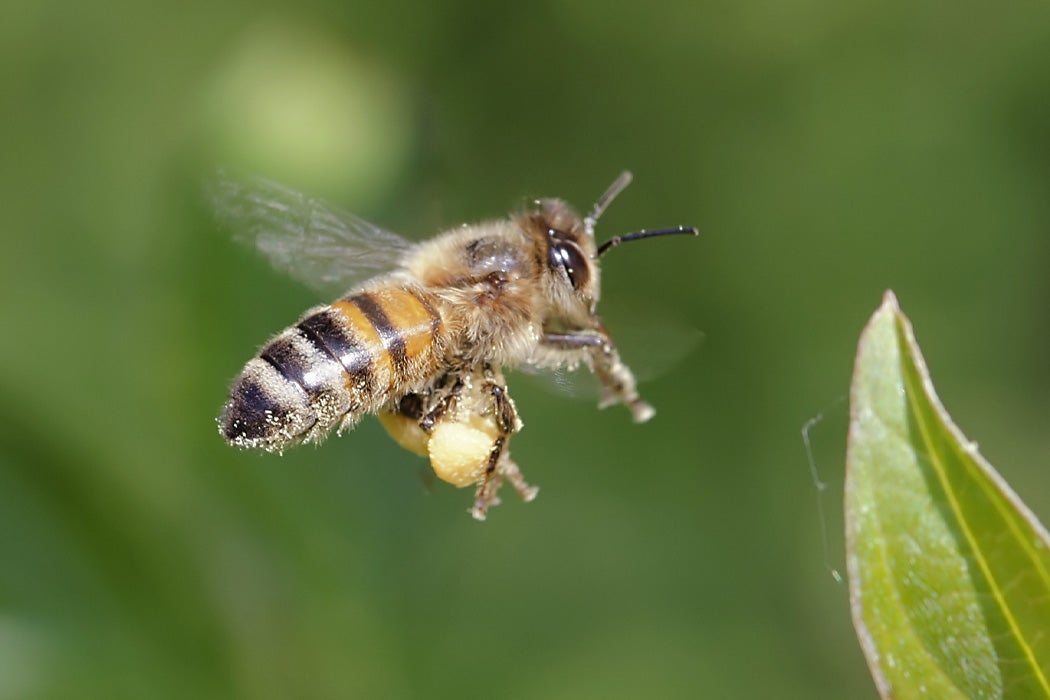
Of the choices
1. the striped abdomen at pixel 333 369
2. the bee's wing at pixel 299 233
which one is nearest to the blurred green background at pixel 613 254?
the bee's wing at pixel 299 233

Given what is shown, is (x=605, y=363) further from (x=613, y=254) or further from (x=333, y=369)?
(x=613, y=254)

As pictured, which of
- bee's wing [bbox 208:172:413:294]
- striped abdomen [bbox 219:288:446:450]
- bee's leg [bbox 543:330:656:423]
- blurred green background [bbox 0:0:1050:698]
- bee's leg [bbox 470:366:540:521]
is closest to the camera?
striped abdomen [bbox 219:288:446:450]

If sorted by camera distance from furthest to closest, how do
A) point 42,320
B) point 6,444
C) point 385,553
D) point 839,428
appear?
point 839,428 → point 42,320 → point 385,553 → point 6,444

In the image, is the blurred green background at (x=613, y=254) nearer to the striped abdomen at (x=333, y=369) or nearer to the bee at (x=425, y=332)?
the bee at (x=425, y=332)

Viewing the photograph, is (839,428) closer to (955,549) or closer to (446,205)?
(446,205)

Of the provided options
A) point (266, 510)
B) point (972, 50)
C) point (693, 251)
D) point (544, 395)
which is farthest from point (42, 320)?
point (972, 50)

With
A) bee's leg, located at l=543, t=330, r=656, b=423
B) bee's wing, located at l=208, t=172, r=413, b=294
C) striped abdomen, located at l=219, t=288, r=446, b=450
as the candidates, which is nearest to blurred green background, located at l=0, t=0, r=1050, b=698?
bee's wing, located at l=208, t=172, r=413, b=294

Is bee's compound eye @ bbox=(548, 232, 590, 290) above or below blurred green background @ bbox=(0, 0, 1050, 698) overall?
below

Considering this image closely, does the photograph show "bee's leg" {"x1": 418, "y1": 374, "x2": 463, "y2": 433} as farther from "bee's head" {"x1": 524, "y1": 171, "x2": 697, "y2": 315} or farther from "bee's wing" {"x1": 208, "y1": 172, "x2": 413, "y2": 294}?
"bee's wing" {"x1": 208, "y1": 172, "x2": 413, "y2": 294}
